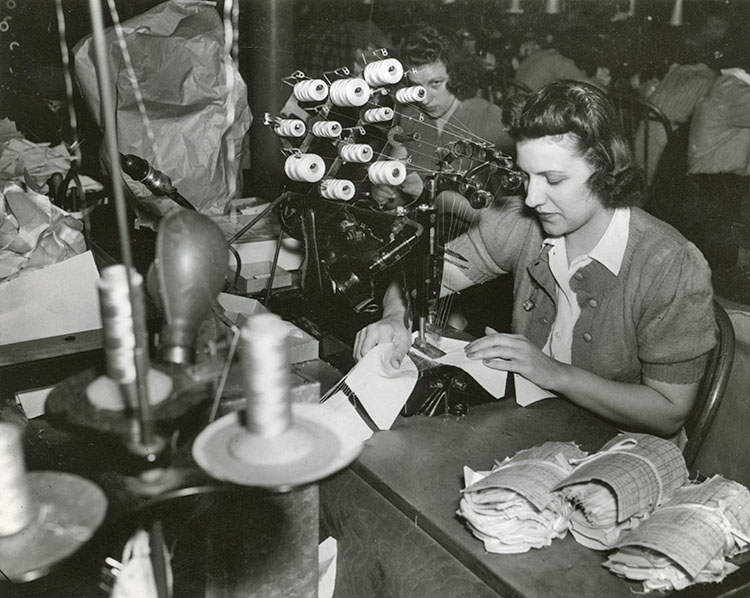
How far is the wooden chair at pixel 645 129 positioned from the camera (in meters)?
3.54

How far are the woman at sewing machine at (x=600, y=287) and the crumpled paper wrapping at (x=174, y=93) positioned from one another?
2.19ft

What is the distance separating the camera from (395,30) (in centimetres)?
416

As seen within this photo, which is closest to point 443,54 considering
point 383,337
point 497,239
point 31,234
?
point 497,239

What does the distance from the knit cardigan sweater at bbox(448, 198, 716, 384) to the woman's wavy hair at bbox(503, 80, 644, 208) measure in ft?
0.46

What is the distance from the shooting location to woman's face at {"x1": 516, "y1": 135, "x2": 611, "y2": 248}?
168 cm

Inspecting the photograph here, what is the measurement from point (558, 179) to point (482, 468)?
79 cm

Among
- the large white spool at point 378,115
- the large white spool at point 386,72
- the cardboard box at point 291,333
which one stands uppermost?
the large white spool at point 386,72

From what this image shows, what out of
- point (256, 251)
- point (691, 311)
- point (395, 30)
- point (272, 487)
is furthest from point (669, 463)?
point (395, 30)

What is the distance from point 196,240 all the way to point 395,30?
402 centimetres

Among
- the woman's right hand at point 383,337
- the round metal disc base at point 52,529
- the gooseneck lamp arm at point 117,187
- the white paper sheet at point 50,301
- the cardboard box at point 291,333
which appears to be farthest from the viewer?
the woman's right hand at point 383,337

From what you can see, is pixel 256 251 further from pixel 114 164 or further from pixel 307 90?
pixel 114 164

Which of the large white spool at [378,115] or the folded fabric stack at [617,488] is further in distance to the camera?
the large white spool at [378,115]

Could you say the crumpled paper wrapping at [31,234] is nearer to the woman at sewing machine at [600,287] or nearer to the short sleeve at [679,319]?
the woman at sewing machine at [600,287]

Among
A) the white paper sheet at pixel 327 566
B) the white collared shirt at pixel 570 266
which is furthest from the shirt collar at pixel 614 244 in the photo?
the white paper sheet at pixel 327 566
